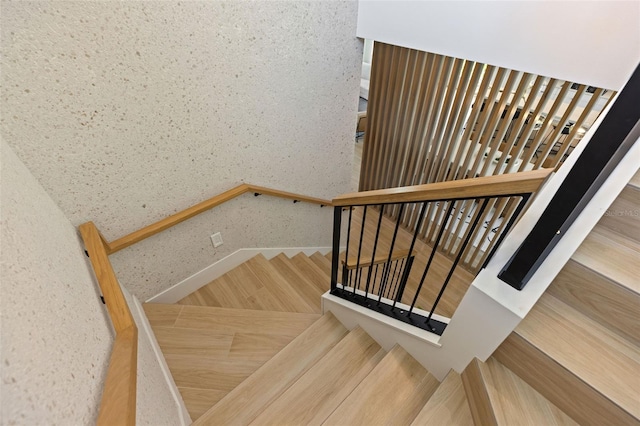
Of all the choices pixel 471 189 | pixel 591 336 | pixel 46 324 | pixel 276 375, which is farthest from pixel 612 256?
pixel 46 324

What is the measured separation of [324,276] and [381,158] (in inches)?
64.3

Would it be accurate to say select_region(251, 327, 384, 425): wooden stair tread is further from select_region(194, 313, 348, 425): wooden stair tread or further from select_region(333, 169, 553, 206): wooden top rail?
select_region(333, 169, 553, 206): wooden top rail

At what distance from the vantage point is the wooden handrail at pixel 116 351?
0.75 meters

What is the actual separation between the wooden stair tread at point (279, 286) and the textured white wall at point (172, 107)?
210 millimetres

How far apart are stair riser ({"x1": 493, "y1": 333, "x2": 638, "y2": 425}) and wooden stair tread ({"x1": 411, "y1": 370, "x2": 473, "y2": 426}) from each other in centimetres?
24

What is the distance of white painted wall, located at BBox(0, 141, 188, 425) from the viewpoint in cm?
56

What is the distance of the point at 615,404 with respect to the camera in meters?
0.85

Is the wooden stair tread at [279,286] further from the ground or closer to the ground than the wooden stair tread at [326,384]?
closer to the ground

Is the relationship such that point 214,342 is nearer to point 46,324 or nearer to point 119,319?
point 119,319

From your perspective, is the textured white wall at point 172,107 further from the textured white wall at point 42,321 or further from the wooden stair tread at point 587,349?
the wooden stair tread at point 587,349

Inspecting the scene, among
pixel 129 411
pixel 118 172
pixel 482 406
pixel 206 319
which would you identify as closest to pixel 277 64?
pixel 118 172

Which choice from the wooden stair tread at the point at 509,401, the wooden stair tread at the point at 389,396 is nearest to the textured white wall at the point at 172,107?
the wooden stair tread at the point at 389,396

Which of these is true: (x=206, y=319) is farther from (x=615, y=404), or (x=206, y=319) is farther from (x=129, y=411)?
(x=615, y=404)

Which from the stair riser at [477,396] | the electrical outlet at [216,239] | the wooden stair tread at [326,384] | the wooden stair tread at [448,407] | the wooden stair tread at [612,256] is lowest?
the wooden stair tread at [326,384]
